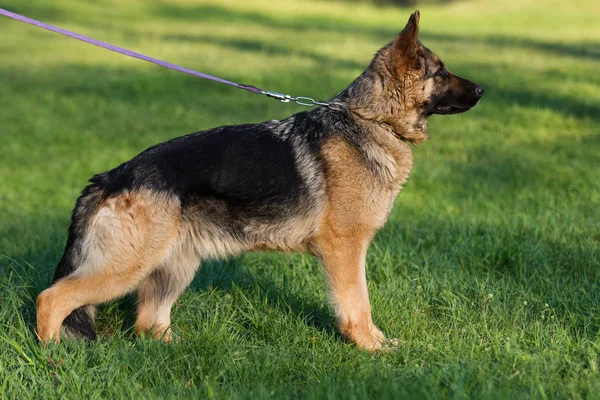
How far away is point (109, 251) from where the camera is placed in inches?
160

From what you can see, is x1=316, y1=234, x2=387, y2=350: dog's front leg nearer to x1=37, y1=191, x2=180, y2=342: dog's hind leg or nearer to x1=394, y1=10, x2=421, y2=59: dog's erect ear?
x1=37, y1=191, x2=180, y2=342: dog's hind leg

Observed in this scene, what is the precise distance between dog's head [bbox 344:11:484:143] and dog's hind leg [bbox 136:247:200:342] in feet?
4.63

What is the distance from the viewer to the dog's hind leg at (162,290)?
179 inches

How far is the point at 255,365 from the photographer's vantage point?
12.6 feet

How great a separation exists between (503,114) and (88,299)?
8.53 metres

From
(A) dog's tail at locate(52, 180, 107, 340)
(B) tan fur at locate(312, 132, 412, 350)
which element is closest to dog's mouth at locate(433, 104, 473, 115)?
(B) tan fur at locate(312, 132, 412, 350)

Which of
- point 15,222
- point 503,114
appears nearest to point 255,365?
point 15,222

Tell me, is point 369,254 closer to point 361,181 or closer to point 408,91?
point 361,181

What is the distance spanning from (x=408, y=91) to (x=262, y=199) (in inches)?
44.9

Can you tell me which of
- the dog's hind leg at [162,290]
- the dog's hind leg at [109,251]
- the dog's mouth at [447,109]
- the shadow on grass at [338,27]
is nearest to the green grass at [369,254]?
the dog's hind leg at [162,290]

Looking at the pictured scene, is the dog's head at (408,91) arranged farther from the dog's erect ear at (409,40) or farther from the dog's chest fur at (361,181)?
the dog's chest fur at (361,181)

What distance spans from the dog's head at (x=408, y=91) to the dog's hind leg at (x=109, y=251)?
1363 millimetres

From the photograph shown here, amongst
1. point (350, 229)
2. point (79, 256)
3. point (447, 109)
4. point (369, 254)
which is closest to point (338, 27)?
point (369, 254)

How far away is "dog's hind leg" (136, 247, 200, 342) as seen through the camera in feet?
14.9
